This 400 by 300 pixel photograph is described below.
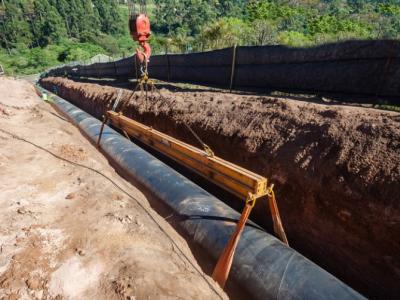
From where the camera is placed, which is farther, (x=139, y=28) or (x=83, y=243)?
(x=139, y=28)

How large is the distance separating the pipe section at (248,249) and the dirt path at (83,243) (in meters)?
0.34

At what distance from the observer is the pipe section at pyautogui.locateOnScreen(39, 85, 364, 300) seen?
2.87 metres

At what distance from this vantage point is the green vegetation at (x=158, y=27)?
4688 centimetres

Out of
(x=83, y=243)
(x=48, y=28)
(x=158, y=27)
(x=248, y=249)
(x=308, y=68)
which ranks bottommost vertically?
(x=83, y=243)

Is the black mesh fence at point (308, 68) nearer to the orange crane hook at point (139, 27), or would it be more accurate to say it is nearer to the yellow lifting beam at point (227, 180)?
the yellow lifting beam at point (227, 180)

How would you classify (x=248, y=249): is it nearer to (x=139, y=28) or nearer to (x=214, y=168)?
(x=214, y=168)

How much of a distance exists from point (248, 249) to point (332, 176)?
6.45ft

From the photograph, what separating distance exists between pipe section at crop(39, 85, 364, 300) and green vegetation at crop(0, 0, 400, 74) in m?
33.4

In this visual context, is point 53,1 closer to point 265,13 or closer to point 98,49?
point 98,49

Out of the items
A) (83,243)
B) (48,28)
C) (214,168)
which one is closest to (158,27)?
(48,28)

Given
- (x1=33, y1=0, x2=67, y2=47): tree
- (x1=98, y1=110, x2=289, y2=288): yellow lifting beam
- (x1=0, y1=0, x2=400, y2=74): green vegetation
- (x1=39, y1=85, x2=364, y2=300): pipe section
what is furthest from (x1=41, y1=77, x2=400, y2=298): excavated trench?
(x1=33, y1=0, x2=67, y2=47): tree

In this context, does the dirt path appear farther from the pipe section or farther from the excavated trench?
the excavated trench

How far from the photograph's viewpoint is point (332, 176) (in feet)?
14.1

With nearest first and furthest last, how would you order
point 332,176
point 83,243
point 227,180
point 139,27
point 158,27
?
point 83,243 → point 227,180 → point 332,176 → point 139,27 → point 158,27
